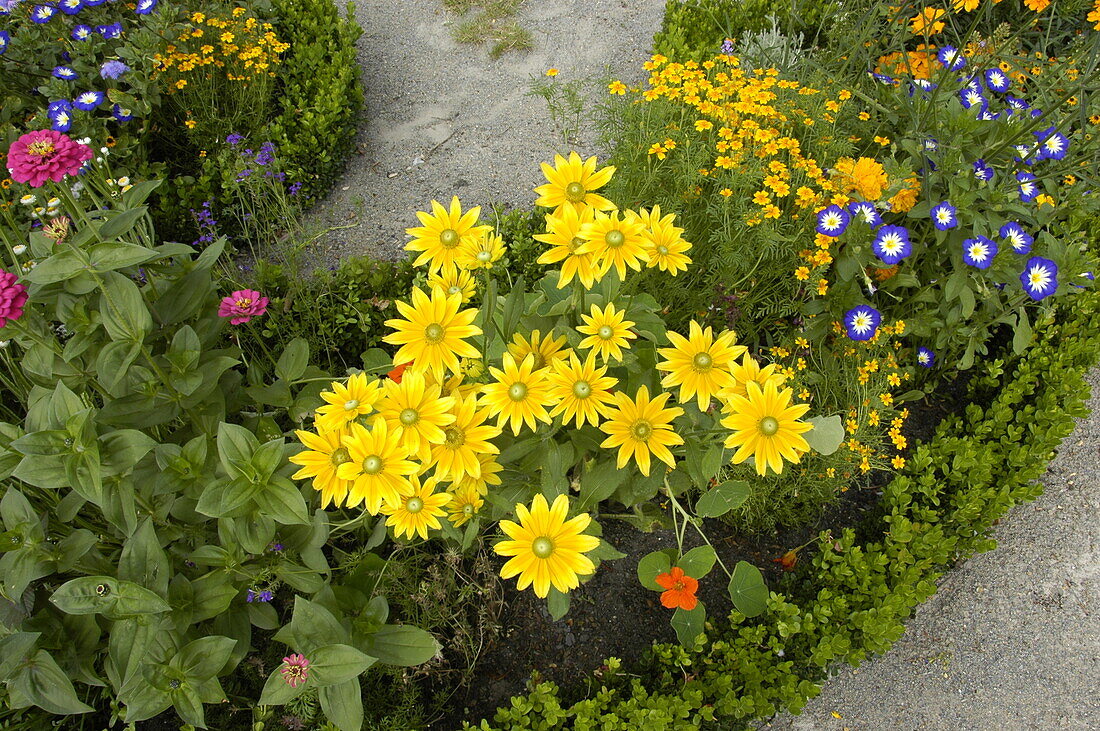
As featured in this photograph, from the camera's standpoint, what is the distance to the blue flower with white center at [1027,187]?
8.46 ft

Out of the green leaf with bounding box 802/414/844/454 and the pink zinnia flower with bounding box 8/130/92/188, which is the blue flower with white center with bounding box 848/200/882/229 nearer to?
the green leaf with bounding box 802/414/844/454

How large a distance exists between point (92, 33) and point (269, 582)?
304 cm

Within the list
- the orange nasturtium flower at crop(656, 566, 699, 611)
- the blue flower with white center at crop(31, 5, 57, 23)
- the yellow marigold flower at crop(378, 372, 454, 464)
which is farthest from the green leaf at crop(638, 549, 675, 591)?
the blue flower with white center at crop(31, 5, 57, 23)

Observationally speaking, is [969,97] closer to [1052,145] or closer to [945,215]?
[1052,145]

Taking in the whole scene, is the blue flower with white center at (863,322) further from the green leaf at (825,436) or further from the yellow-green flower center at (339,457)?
the yellow-green flower center at (339,457)

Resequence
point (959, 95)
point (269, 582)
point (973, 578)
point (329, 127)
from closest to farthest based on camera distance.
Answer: point (269, 582) < point (973, 578) < point (959, 95) < point (329, 127)

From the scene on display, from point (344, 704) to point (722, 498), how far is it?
109 cm

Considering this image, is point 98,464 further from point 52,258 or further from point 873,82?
point 873,82

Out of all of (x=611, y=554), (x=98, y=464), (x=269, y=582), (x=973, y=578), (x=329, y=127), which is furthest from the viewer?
(x=329, y=127)

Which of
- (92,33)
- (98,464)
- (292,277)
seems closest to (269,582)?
(98,464)

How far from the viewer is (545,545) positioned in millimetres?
1444

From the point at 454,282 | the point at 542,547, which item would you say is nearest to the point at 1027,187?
the point at 454,282

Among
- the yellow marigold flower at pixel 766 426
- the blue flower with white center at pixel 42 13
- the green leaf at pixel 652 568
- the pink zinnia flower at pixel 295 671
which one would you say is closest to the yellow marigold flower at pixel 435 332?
the yellow marigold flower at pixel 766 426

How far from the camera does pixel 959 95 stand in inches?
120
